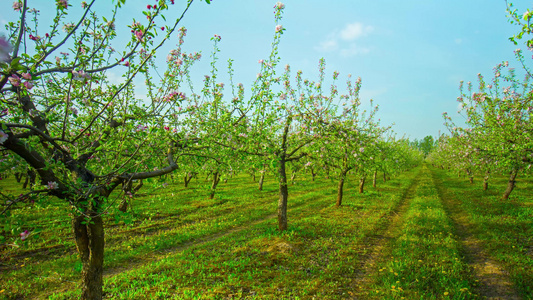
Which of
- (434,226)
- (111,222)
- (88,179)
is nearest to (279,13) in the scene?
(88,179)

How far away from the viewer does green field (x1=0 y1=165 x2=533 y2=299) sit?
26.3ft

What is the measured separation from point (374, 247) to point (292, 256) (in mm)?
4122

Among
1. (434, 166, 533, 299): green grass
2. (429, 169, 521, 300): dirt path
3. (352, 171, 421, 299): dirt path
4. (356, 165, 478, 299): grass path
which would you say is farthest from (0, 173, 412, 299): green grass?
(434, 166, 533, 299): green grass

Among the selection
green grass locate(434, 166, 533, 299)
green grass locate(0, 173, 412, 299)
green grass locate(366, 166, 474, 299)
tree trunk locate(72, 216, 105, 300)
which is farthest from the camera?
green grass locate(434, 166, 533, 299)

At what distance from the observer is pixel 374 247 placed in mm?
11852

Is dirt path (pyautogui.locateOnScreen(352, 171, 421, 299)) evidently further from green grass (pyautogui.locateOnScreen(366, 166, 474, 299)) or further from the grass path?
green grass (pyautogui.locateOnScreen(366, 166, 474, 299))

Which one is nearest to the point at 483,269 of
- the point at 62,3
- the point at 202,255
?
the point at 202,255

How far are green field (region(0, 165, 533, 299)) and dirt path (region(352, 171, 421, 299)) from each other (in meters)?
0.05

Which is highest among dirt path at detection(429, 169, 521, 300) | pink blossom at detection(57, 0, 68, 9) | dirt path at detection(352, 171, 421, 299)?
pink blossom at detection(57, 0, 68, 9)

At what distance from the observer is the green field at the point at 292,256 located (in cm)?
802

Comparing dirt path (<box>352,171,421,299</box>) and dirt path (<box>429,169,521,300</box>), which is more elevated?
dirt path (<box>352,171,421,299</box>)

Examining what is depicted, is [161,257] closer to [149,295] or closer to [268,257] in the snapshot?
[149,295]

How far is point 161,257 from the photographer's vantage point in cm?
1173

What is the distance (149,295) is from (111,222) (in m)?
11.9
